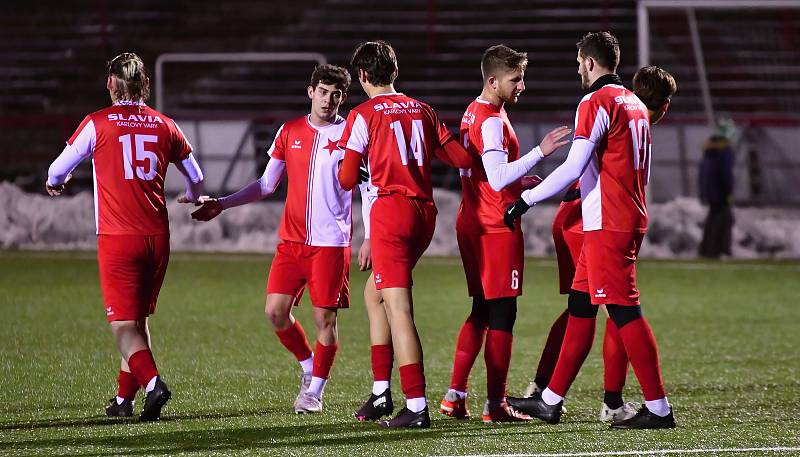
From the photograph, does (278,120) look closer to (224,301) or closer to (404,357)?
(224,301)

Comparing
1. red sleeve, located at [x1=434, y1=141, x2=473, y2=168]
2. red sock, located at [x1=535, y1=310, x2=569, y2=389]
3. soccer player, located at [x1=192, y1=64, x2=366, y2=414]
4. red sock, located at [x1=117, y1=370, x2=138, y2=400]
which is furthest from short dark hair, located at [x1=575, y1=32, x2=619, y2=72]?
red sock, located at [x1=117, y1=370, x2=138, y2=400]

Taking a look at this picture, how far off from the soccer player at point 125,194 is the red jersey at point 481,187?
1.44 meters

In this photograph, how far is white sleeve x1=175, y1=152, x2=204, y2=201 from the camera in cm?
658

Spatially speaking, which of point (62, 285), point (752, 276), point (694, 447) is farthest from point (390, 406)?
point (752, 276)

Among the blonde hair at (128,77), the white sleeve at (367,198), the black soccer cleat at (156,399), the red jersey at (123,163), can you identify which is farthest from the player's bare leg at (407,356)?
the blonde hair at (128,77)

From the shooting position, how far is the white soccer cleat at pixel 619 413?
20.2 ft

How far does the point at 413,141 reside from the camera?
595 centimetres

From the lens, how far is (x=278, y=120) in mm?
18141

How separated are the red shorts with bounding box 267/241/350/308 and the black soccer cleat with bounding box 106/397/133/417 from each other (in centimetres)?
87

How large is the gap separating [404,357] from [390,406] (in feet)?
1.20

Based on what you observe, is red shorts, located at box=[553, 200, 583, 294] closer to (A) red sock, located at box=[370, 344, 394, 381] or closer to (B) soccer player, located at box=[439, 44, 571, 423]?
(B) soccer player, located at box=[439, 44, 571, 423]

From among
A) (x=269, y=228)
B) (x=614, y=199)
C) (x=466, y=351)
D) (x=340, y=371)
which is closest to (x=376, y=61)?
(x=614, y=199)

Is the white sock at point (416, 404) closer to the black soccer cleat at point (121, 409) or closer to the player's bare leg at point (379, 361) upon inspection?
the player's bare leg at point (379, 361)

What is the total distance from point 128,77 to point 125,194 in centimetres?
55
